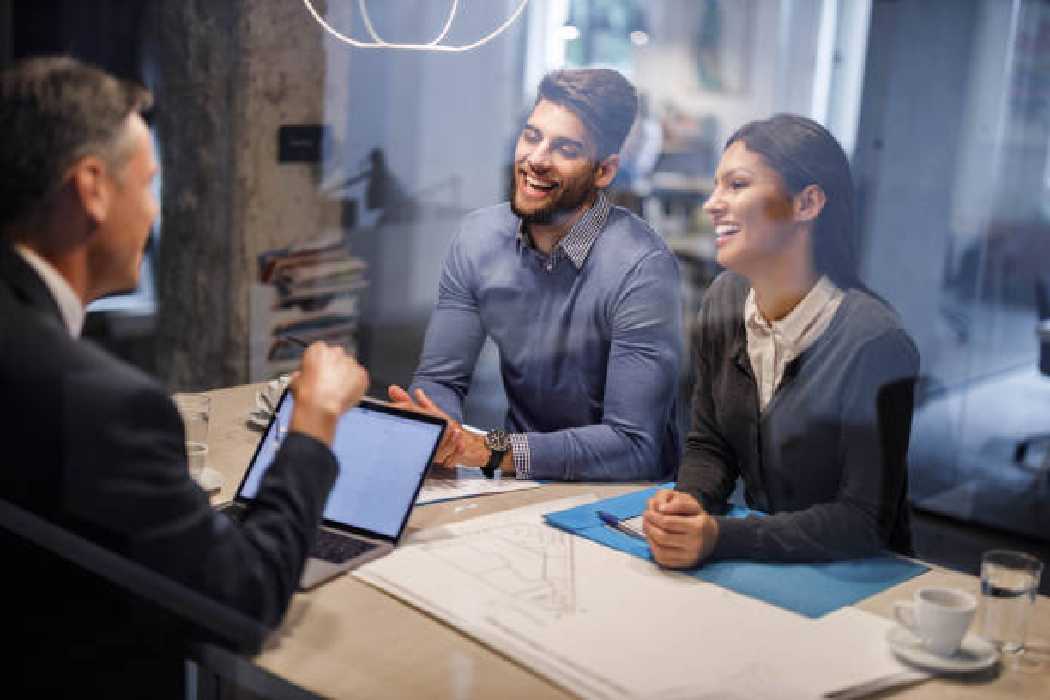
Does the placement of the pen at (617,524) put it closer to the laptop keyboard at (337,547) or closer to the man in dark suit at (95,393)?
the laptop keyboard at (337,547)

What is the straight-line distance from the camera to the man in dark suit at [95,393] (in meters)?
1.09

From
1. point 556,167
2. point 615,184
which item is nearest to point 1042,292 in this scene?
point 615,184

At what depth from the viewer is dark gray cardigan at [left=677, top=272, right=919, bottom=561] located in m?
1.45

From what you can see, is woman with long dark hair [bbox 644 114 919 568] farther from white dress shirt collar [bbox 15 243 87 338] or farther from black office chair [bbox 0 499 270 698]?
white dress shirt collar [bbox 15 243 87 338]

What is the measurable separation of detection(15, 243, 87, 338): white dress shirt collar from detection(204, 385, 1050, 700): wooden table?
382mm

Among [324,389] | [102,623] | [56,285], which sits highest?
[56,285]

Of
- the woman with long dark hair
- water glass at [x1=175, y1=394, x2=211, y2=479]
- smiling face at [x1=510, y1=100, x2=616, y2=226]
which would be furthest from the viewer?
smiling face at [x1=510, y1=100, x2=616, y2=226]

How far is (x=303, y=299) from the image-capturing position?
2.96 meters

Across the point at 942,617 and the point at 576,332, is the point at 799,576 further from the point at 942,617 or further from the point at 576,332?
the point at 576,332

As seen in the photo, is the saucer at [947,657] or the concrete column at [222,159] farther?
the concrete column at [222,159]

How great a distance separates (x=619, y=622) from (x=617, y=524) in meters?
0.29

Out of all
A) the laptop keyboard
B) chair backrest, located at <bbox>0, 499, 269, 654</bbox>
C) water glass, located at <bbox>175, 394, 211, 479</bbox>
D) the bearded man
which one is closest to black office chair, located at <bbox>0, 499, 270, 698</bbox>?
chair backrest, located at <bbox>0, 499, 269, 654</bbox>

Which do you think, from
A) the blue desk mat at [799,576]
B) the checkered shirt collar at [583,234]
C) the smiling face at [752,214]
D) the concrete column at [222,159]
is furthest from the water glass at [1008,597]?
the concrete column at [222,159]

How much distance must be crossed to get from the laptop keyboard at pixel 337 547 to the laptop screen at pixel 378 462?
1.0 inches
